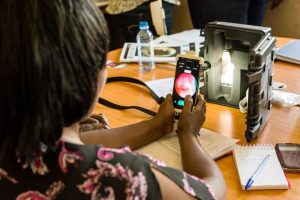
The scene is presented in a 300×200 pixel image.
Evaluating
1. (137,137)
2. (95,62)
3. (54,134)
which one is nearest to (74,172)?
(54,134)

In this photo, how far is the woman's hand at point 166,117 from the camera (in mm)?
1208

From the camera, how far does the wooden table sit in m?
1.01

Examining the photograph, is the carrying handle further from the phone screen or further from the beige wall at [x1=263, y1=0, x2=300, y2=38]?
the beige wall at [x1=263, y1=0, x2=300, y2=38]

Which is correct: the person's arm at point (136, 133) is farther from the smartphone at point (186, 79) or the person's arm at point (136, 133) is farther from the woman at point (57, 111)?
the woman at point (57, 111)

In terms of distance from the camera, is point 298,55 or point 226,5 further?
point 226,5

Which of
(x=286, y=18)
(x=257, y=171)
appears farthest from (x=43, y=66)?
(x=286, y=18)

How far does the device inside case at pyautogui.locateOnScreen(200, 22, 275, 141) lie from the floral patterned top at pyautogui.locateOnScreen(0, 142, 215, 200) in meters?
0.54

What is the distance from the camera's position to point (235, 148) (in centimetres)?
115

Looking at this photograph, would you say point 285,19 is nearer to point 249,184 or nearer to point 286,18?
point 286,18

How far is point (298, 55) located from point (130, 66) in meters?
0.70

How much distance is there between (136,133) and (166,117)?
0.10 metres

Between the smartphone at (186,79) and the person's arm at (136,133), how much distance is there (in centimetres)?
3

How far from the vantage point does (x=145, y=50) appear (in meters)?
1.88

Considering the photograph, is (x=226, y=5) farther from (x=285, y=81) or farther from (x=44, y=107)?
(x=44, y=107)
